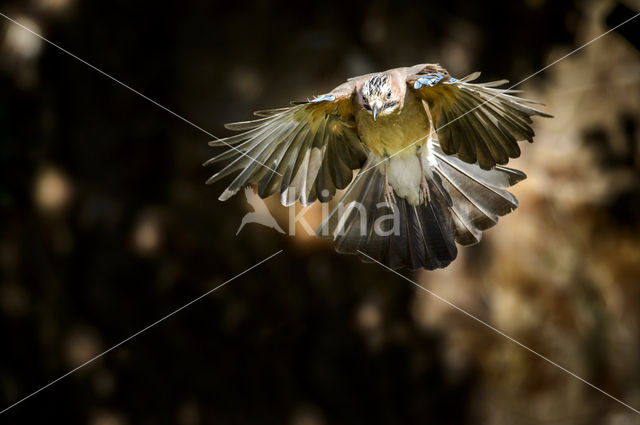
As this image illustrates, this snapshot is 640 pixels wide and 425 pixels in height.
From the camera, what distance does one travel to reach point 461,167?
1371 mm

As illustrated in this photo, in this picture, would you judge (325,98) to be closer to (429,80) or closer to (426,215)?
(429,80)

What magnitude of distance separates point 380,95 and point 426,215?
15.1 inches

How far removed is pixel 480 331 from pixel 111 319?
1.59 metres

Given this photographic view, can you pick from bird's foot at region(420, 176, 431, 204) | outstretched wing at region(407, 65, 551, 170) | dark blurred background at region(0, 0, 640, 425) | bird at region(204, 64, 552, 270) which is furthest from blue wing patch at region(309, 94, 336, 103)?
dark blurred background at region(0, 0, 640, 425)

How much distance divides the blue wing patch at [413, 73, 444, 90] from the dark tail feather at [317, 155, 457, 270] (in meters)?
0.31

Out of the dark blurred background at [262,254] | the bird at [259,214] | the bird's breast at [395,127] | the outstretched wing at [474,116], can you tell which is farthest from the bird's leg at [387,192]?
the dark blurred background at [262,254]

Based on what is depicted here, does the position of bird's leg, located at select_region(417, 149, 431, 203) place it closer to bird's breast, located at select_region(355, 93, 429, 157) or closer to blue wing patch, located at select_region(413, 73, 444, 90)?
bird's breast, located at select_region(355, 93, 429, 157)

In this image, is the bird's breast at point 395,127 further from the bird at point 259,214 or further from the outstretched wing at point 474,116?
the bird at point 259,214

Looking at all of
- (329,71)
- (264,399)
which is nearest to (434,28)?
(329,71)

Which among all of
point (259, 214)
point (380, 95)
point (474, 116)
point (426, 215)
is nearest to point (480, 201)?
point (426, 215)

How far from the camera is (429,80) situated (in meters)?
1.00

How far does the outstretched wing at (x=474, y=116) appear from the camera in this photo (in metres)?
0.99

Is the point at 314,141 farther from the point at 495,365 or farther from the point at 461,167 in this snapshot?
the point at 495,365

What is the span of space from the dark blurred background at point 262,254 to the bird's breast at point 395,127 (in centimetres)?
136
